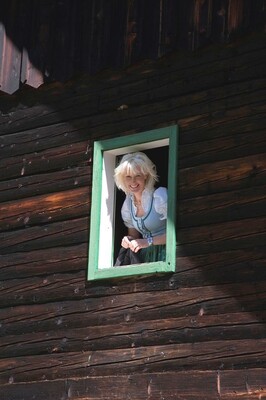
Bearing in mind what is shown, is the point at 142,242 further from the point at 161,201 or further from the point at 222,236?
the point at 222,236

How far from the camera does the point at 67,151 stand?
37.1 ft

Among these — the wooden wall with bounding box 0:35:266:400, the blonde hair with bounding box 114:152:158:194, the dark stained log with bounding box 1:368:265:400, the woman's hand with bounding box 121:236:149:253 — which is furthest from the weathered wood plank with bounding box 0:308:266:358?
the blonde hair with bounding box 114:152:158:194

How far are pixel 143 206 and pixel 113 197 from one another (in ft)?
1.18

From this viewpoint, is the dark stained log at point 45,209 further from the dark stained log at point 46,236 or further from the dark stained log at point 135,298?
the dark stained log at point 135,298

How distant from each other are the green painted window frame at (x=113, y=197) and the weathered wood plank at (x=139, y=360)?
0.66m

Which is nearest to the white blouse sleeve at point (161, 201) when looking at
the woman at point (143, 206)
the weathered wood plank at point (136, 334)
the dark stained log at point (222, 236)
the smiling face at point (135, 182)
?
the woman at point (143, 206)

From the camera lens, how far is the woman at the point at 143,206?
10570mm

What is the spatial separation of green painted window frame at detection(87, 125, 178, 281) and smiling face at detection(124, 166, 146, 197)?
10.8 inches

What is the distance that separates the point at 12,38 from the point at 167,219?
9.57ft

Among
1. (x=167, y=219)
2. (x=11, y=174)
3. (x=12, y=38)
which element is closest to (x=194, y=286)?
(x=167, y=219)

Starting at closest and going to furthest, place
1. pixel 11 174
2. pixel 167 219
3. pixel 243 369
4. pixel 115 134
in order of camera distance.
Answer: pixel 243 369 < pixel 167 219 < pixel 115 134 < pixel 11 174

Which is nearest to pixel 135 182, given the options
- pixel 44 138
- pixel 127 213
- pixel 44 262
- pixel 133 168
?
pixel 133 168

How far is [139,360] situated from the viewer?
10094mm

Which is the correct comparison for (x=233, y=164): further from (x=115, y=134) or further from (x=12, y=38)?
(x=12, y=38)
